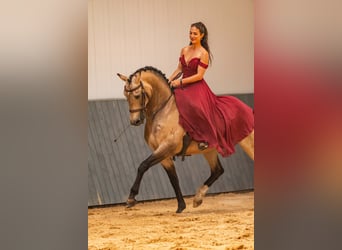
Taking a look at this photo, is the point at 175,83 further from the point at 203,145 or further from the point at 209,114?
the point at 203,145

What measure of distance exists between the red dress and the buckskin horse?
0.24 ft

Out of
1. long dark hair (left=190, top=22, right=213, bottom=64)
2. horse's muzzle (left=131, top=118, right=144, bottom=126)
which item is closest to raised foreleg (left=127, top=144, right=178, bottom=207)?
horse's muzzle (left=131, top=118, right=144, bottom=126)

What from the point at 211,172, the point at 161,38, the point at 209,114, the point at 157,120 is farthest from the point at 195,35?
the point at 211,172

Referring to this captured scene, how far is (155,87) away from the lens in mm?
5387

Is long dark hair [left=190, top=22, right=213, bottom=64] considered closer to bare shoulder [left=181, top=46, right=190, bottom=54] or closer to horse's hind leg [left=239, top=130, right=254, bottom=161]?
bare shoulder [left=181, top=46, right=190, bottom=54]

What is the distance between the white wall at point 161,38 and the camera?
538 centimetres

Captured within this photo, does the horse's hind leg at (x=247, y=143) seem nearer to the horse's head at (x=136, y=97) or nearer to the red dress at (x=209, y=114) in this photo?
the red dress at (x=209, y=114)

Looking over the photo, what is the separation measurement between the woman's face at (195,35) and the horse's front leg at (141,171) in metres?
0.98

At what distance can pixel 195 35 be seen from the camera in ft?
18.5

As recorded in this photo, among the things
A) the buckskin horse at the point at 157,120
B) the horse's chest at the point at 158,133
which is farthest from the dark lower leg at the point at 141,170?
the horse's chest at the point at 158,133
